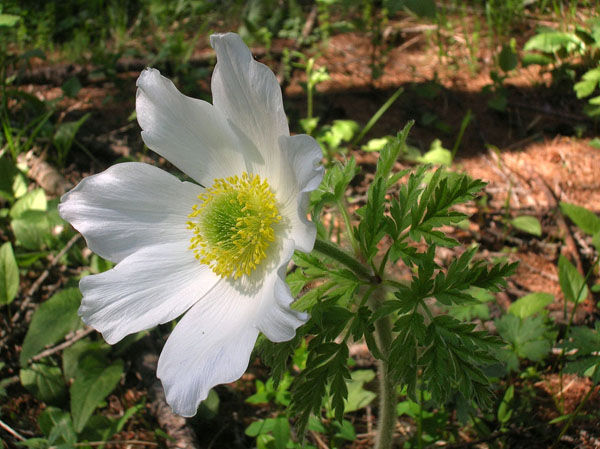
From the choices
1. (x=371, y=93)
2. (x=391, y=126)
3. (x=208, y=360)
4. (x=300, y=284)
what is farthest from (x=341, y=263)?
(x=371, y=93)

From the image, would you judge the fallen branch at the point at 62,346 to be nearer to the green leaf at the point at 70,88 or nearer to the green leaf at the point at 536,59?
the green leaf at the point at 70,88

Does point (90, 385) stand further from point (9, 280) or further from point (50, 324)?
point (9, 280)

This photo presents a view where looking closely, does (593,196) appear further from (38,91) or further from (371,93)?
(38,91)

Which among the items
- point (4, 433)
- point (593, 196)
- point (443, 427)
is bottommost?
point (4, 433)

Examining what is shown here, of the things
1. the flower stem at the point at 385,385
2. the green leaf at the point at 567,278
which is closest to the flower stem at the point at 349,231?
the flower stem at the point at 385,385

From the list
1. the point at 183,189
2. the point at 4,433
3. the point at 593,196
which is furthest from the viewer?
the point at 593,196

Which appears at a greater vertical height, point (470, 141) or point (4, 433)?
point (470, 141)
